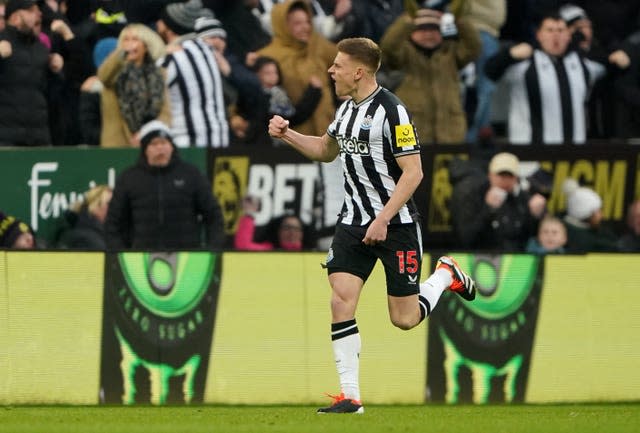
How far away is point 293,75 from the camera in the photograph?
15867 mm

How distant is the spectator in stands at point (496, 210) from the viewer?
48.9 ft

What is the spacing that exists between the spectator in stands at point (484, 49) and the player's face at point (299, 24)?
5.57 ft

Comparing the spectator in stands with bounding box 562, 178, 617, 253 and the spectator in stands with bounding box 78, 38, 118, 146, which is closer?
the spectator in stands with bounding box 78, 38, 118, 146

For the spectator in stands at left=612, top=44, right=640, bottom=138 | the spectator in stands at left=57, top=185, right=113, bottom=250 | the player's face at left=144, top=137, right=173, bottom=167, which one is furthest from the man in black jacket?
the spectator in stands at left=612, top=44, right=640, bottom=138

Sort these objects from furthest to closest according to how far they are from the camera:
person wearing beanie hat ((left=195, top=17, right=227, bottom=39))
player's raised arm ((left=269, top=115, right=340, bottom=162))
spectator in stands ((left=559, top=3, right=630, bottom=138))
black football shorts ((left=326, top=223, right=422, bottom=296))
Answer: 1. spectator in stands ((left=559, top=3, right=630, bottom=138))
2. person wearing beanie hat ((left=195, top=17, right=227, bottom=39))
3. player's raised arm ((left=269, top=115, right=340, bottom=162))
4. black football shorts ((left=326, top=223, right=422, bottom=296))

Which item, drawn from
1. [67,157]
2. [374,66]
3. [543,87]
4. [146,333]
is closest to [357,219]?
[374,66]

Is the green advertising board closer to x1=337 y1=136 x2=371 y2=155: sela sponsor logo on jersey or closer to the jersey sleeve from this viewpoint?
x1=337 y1=136 x2=371 y2=155: sela sponsor logo on jersey

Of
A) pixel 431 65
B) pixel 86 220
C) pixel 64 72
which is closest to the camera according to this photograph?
pixel 86 220

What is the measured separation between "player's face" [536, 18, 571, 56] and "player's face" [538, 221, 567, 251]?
2.03 meters

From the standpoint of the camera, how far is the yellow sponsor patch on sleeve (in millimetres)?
9945

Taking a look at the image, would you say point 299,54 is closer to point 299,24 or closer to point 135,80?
point 299,24

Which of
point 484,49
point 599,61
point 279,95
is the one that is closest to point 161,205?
point 279,95

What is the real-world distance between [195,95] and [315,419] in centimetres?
588

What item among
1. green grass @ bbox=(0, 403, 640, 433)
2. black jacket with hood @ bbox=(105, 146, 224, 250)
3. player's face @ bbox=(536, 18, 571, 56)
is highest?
player's face @ bbox=(536, 18, 571, 56)
